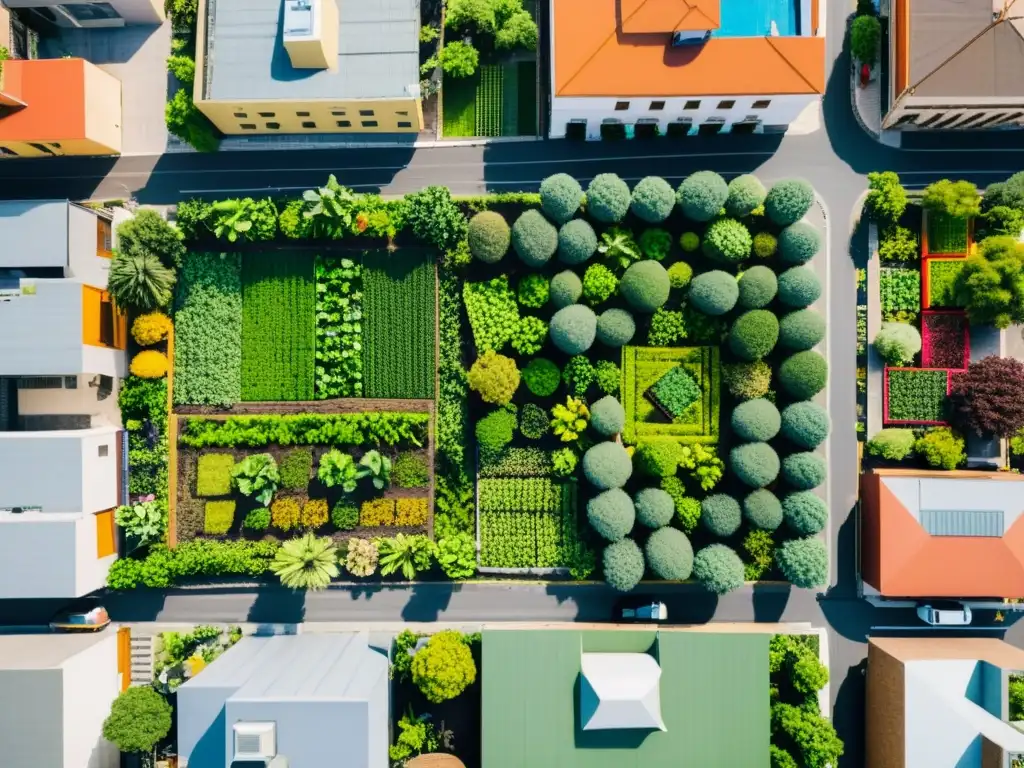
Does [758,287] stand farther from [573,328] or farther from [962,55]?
[962,55]

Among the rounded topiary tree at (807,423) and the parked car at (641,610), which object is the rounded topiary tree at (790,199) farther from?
the parked car at (641,610)

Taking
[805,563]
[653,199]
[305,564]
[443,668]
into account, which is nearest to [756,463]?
[805,563]

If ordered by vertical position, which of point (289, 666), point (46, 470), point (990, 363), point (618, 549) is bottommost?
point (289, 666)

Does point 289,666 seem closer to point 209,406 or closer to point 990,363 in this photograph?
point 209,406

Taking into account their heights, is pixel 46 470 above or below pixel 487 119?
below

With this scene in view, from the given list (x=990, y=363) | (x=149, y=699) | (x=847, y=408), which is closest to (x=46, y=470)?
(x=149, y=699)

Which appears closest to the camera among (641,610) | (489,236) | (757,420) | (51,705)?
(51,705)
